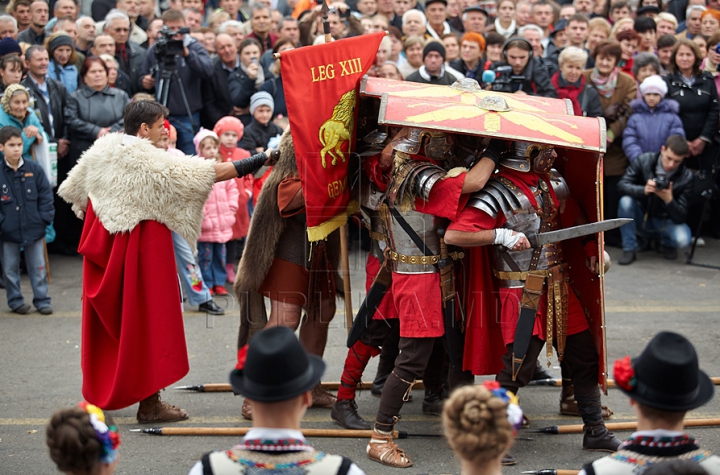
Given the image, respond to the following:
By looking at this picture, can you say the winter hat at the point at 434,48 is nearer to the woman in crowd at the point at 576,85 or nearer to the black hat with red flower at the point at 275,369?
the woman in crowd at the point at 576,85

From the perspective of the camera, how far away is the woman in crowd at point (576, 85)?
31.4 ft

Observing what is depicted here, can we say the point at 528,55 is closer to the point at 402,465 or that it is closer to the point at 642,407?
the point at 402,465

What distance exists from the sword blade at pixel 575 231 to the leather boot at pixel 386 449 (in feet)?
4.38

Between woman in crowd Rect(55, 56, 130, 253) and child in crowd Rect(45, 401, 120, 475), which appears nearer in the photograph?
child in crowd Rect(45, 401, 120, 475)

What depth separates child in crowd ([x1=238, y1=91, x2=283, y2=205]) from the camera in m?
8.96

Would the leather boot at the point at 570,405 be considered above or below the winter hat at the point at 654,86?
below

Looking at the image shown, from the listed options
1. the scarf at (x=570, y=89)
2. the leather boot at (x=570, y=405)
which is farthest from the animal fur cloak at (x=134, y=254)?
the scarf at (x=570, y=89)

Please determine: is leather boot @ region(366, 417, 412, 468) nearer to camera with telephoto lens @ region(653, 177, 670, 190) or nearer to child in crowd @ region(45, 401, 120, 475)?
child in crowd @ region(45, 401, 120, 475)

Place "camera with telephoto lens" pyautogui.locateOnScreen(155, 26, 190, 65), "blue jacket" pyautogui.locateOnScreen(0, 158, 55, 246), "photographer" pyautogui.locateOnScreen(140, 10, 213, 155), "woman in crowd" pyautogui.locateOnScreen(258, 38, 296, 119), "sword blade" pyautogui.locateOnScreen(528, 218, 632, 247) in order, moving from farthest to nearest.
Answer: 1. "woman in crowd" pyautogui.locateOnScreen(258, 38, 296, 119)
2. "photographer" pyautogui.locateOnScreen(140, 10, 213, 155)
3. "camera with telephoto lens" pyautogui.locateOnScreen(155, 26, 190, 65)
4. "blue jacket" pyautogui.locateOnScreen(0, 158, 55, 246)
5. "sword blade" pyautogui.locateOnScreen(528, 218, 632, 247)

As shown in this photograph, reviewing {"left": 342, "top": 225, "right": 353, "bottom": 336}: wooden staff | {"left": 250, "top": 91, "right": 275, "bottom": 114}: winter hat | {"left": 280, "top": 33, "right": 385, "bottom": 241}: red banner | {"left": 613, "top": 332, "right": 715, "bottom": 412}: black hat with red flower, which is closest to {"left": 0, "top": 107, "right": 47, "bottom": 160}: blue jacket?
{"left": 250, "top": 91, "right": 275, "bottom": 114}: winter hat

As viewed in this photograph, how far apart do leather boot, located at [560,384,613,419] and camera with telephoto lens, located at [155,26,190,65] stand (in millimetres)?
5500

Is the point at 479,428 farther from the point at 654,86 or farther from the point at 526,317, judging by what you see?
the point at 654,86

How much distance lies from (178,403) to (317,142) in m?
2.09

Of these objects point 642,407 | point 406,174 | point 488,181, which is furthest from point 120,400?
point 642,407
